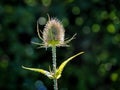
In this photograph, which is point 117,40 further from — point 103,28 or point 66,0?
point 66,0

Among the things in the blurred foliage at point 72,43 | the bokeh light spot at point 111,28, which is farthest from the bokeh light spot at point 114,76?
the bokeh light spot at point 111,28

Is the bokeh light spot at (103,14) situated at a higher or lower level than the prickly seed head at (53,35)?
higher

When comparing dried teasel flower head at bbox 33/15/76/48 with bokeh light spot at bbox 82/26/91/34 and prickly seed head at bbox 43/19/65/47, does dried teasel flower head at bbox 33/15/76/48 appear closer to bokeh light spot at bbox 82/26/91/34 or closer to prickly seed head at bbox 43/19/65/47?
prickly seed head at bbox 43/19/65/47

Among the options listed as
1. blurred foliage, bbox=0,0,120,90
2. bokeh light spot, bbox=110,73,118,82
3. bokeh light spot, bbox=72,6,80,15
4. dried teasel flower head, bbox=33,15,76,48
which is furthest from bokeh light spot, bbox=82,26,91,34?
dried teasel flower head, bbox=33,15,76,48

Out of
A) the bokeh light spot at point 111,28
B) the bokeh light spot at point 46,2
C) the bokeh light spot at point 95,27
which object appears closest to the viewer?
the bokeh light spot at point 111,28

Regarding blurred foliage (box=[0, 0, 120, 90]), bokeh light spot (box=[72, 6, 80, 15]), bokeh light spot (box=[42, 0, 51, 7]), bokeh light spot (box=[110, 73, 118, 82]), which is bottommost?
bokeh light spot (box=[110, 73, 118, 82])

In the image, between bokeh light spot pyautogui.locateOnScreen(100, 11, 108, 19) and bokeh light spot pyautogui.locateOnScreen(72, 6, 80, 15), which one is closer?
bokeh light spot pyautogui.locateOnScreen(100, 11, 108, 19)

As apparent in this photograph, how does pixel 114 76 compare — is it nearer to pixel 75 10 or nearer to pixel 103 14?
pixel 103 14

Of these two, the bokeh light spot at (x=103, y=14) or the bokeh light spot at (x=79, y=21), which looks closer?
the bokeh light spot at (x=103, y=14)

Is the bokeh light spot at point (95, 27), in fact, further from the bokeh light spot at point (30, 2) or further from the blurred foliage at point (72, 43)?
the bokeh light spot at point (30, 2)
